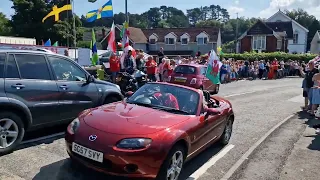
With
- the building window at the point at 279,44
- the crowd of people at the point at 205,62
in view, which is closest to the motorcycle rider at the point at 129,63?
the crowd of people at the point at 205,62

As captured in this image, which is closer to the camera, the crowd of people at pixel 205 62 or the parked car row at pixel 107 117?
the parked car row at pixel 107 117

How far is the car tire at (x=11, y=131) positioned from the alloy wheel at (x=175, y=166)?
275 cm

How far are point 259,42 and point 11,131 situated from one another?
2221 inches

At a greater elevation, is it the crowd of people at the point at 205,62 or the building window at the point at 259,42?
the building window at the point at 259,42

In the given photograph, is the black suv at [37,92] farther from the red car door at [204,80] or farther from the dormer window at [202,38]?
the dormer window at [202,38]

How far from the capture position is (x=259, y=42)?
57.0m

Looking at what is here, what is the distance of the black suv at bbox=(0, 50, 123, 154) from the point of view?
5.21 meters

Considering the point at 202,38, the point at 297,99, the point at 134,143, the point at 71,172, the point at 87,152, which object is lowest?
the point at 71,172

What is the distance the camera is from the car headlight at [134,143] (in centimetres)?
404

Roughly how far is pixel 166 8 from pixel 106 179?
176m

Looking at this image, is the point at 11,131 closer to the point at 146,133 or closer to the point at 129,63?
the point at 146,133

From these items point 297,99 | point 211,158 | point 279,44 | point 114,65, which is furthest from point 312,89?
point 279,44

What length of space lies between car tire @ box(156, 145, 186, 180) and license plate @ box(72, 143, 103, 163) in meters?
0.83

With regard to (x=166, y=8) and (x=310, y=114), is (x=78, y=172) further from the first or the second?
(x=166, y=8)
